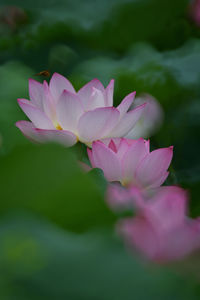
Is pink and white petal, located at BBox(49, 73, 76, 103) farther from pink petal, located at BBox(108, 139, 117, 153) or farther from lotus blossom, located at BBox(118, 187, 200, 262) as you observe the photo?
lotus blossom, located at BBox(118, 187, 200, 262)

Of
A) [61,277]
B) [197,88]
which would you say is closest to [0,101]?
[197,88]

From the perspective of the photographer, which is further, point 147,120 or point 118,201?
point 147,120

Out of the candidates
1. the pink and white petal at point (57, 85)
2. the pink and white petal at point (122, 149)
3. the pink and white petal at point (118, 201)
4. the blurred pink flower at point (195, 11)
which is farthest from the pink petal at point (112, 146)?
the blurred pink flower at point (195, 11)

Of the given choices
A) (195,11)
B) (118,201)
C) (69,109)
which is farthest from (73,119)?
(195,11)

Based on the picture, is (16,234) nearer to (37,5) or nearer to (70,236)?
(70,236)

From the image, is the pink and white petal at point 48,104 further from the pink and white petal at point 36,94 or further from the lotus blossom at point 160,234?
the lotus blossom at point 160,234

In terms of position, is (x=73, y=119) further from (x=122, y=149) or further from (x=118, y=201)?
(x=118, y=201)
